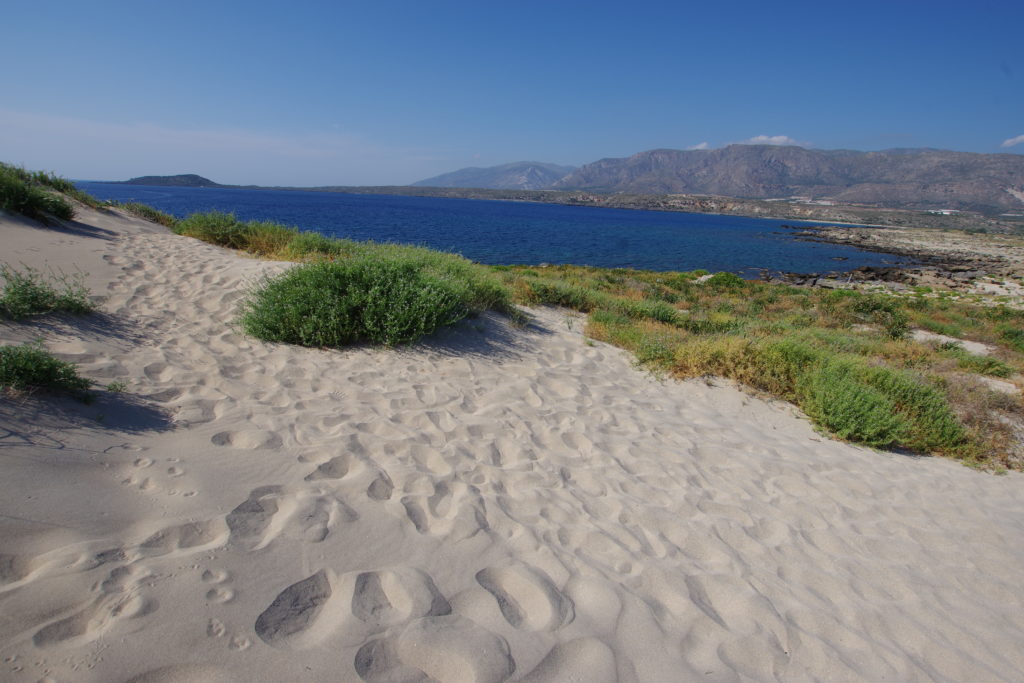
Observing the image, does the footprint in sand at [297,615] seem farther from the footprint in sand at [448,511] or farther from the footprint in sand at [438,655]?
the footprint in sand at [448,511]

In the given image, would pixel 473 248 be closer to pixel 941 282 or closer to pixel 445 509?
pixel 941 282

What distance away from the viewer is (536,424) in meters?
4.75

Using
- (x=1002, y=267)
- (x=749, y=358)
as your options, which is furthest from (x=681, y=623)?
(x=1002, y=267)

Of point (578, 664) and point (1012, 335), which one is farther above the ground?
point (578, 664)

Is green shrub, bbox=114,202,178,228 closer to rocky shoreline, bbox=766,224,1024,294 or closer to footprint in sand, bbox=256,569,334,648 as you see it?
footprint in sand, bbox=256,569,334,648

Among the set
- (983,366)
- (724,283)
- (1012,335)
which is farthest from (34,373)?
(724,283)

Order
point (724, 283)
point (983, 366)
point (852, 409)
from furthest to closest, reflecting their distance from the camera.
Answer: point (724, 283) < point (983, 366) < point (852, 409)

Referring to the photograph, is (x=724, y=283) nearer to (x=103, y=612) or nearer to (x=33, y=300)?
(x=33, y=300)

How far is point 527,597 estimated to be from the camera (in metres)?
2.48

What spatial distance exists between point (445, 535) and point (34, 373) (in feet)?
10.2

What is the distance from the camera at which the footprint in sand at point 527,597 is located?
2.33 m

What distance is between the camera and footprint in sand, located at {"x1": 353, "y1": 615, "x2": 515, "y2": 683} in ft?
6.24

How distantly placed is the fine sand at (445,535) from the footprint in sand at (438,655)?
0.01 m

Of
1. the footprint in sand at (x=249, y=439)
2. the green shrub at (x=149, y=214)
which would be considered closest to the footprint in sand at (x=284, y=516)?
the footprint in sand at (x=249, y=439)
